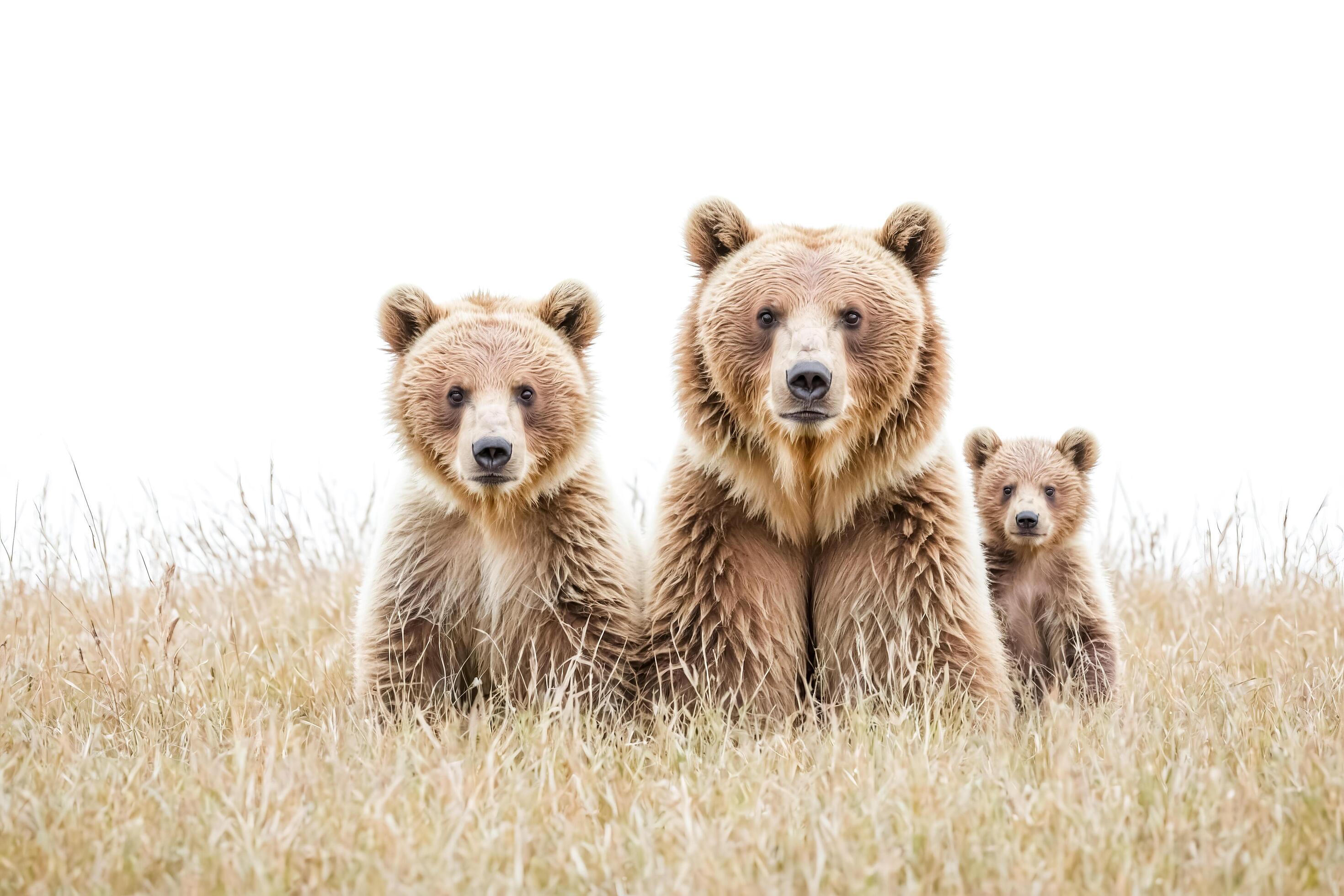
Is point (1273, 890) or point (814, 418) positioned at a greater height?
point (814, 418)

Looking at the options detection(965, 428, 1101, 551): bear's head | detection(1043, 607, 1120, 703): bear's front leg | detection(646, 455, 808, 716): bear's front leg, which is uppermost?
detection(965, 428, 1101, 551): bear's head

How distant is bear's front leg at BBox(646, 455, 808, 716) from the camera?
5.29 metres

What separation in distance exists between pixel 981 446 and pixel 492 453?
8.95ft

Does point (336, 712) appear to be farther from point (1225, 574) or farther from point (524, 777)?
point (1225, 574)

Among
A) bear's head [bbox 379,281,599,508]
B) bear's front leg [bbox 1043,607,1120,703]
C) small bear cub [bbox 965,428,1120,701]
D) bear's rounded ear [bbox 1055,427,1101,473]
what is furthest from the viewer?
bear's rounded ear [bbox 1055,427,1101,473]

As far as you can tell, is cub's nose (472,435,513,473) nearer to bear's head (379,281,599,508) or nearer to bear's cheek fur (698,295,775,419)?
bear's head (379,281,599,508)

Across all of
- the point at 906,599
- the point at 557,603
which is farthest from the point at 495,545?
the point at 906,599

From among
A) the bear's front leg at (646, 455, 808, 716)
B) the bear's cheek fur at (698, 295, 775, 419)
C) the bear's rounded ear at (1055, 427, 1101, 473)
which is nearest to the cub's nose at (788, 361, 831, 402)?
the bear's cheek fur at (698, 295, 775, 419)

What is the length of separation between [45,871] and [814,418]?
2799 millimetres

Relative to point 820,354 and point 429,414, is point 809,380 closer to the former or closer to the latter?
point 820,354

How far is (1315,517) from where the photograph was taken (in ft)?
27.1

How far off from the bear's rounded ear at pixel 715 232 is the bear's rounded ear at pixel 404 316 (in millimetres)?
1120

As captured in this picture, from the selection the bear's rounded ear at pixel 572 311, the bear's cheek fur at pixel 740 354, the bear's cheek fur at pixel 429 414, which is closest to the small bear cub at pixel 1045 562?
the bear's cheek fur at pixel 740 354

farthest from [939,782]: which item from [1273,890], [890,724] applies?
[1273,890]
